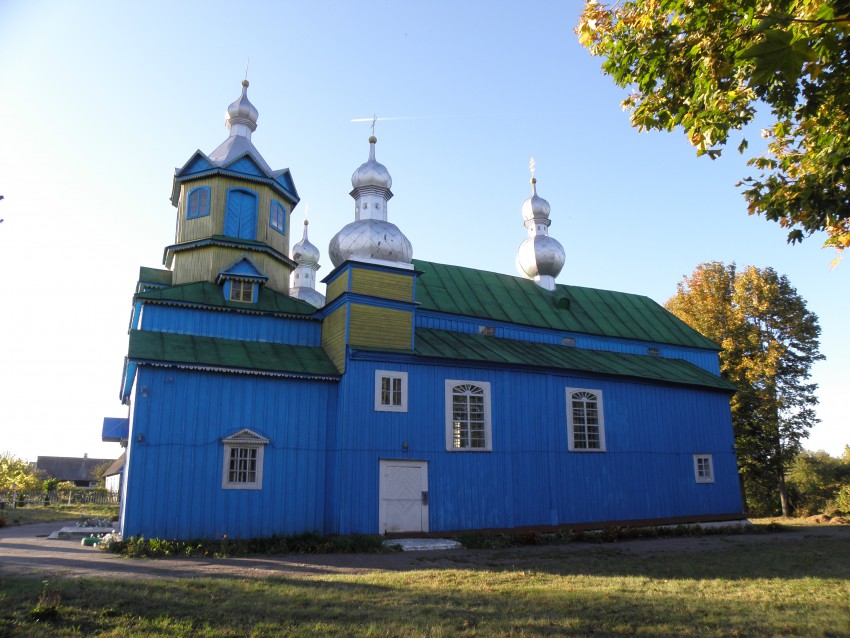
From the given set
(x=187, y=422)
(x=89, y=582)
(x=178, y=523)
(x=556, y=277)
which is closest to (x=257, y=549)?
(x=178, y=523)

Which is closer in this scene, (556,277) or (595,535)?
(595,535)

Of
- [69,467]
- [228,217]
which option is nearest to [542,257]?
[228,217]

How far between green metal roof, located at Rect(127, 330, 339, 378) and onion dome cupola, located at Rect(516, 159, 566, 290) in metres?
11.8

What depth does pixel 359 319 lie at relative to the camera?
1808 cm

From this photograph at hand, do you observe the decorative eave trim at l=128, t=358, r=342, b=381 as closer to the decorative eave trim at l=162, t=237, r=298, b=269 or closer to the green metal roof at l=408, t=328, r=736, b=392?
the green metal roof at l=408, t=328, r=736, b=392

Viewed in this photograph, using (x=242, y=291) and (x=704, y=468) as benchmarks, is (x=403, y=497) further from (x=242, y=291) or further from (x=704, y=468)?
(x=704, y=468)

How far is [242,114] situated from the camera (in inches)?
906

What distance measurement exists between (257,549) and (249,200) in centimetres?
1104

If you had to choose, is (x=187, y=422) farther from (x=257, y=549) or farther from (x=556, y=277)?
(x=556, y=277)

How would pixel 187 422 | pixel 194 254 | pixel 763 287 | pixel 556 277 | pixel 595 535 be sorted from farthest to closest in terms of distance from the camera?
1. pixel 763 287
2. pixel 556 277
3. pixel 194 254
4. pixel 595 535
5. pixel 187 422

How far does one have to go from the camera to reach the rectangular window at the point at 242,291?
1888cm

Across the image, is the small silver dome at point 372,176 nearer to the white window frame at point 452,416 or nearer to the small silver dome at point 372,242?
the small silver dome at point 372,242

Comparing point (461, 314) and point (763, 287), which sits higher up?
point (763, 287)

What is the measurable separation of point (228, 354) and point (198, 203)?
20.1ft
